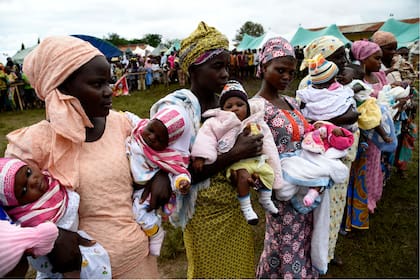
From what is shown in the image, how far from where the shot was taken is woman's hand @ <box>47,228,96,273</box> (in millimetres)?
1240

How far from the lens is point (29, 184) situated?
119cm

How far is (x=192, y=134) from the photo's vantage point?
68.5 inches

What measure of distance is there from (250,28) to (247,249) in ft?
189

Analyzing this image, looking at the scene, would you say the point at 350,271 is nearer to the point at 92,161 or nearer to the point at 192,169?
the point at 192,169

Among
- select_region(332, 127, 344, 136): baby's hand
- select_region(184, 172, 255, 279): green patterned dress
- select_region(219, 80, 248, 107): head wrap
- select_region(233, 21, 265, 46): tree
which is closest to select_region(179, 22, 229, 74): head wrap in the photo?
select_region(219, 80, 248, 107): head wrap

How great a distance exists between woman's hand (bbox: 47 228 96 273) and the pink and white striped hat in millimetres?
575

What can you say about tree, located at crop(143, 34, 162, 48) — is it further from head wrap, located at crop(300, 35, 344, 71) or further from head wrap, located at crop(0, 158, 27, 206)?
head wrap, located at crop(0, 158, 27, 206)

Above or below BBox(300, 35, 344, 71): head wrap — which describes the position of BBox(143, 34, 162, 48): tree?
below

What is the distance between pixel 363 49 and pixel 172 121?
9.02 feet

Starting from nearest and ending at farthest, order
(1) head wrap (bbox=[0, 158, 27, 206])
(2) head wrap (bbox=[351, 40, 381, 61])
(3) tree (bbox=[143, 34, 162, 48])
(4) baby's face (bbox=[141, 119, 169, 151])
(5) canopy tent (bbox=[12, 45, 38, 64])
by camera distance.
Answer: (1) head wrap (bbox=[0, 158, 27, 206]), (4) baby's face (bbox=[141, 119, 169, 151]), (2) head wrap (bbox=[351, 40, 381, 61]), (5) canopy tent (bbox=[12, 45, 38, 64]), (3) tree (bbox=[143, 34, 162, 48])

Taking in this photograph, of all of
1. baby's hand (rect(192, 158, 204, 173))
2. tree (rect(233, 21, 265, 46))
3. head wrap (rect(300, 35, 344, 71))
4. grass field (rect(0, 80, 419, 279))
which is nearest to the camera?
baby's hand (rect(192, 158, 204, 173))

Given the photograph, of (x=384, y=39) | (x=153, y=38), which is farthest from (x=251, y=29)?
(x=384, y=39)

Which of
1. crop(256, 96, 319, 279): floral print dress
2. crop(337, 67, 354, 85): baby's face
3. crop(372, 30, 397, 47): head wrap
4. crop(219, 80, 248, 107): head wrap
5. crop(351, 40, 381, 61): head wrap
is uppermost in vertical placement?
crop(372, 30, 397, 47): head wrap

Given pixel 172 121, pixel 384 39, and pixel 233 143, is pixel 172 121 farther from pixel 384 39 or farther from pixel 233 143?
pixel 384 39
